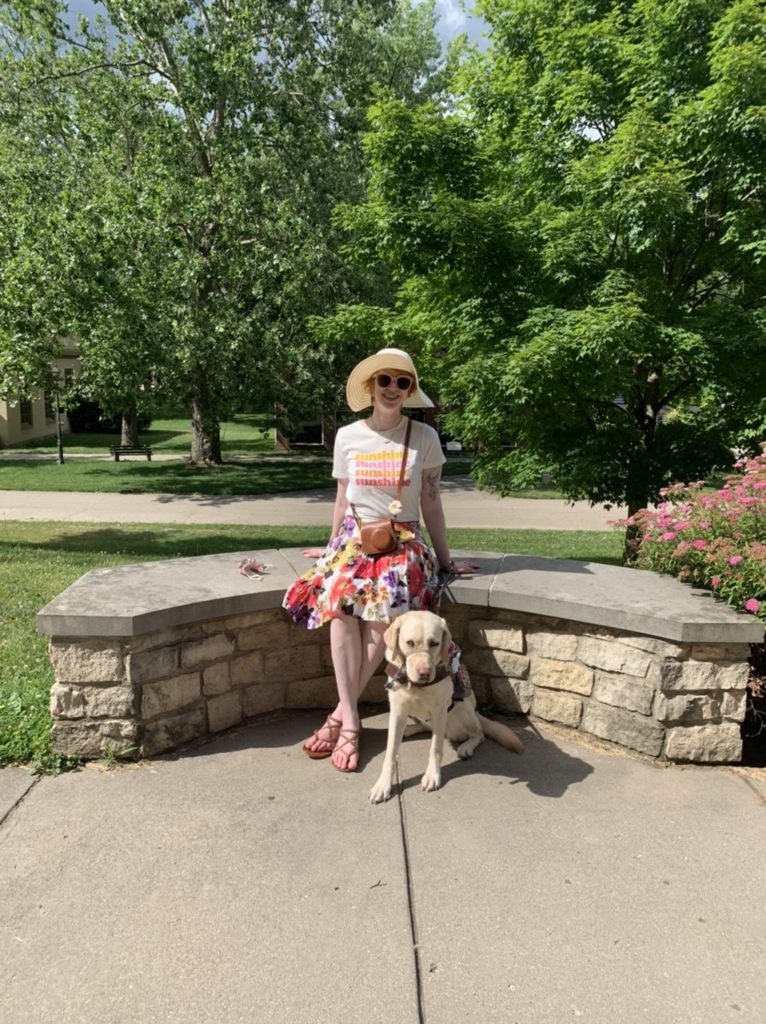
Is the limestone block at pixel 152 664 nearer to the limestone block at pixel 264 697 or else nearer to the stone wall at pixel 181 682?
the stone wall at pixel 181 682

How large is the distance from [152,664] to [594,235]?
14.9ft

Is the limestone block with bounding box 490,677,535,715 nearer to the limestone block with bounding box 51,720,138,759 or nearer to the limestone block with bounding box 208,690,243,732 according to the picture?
the limestone block with bounding box 208,690,243,732

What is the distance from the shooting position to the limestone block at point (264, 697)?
12.2 ft

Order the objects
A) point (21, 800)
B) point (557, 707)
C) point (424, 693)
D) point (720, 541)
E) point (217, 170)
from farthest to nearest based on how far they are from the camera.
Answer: point (217, 170) < point (557, 707) < point (720, 541) < point (424, 693) < point (21, 800)

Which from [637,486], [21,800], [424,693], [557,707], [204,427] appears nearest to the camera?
[21,800]

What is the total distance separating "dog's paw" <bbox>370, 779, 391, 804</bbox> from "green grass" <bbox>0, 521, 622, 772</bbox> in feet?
4.42

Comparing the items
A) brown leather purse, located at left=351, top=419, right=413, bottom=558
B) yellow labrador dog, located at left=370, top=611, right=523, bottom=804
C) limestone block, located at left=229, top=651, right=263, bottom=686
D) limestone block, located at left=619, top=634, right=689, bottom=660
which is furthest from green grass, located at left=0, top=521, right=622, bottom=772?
limestone block, located at left=619, top=634, right=689, bottom=660

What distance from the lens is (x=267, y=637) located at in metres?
3.74

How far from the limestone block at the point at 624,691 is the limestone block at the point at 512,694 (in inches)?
14.1

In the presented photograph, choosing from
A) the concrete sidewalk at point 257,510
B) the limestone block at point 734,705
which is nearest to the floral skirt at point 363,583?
the limestone block at point 734,705

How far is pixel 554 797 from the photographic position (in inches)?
121

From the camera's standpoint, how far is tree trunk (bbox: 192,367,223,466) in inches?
618

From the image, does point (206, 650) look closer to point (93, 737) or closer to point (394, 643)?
point (93, 737)

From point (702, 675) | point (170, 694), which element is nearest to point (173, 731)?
point (170, 694)
